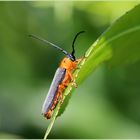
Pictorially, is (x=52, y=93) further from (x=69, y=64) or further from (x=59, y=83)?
(x=69, y=64)

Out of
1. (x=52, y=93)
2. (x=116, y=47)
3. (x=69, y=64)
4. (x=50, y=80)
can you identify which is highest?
(x=116, y=47)

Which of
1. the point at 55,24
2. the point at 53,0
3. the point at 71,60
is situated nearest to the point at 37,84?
the point at 55,24

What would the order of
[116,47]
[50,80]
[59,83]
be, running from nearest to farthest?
1. [116,47]
2. [59,83]
3. [50,80]

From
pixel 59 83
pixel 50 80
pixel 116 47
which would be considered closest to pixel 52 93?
pixel 59 83

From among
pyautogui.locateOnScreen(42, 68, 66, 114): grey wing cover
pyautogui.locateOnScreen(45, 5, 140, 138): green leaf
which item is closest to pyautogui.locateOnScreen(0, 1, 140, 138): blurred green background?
pyautogui.locateOnScreen(42, 68, 66, 114): grey wing cover

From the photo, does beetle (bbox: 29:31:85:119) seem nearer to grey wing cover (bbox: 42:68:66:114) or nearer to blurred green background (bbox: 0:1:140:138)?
grey wing cover (bbox: 42:68:66:114)

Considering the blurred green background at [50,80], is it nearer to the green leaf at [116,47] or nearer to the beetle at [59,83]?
the beetle at [59,83]

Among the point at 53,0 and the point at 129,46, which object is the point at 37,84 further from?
the point at 129,46
